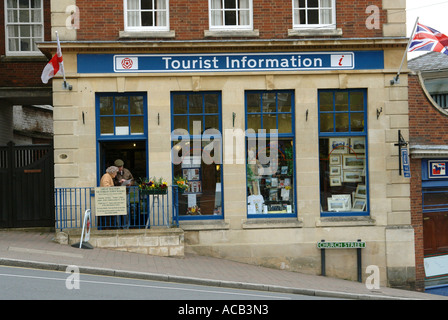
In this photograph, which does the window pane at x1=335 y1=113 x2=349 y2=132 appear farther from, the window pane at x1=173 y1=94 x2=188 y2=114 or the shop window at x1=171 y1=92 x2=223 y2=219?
the window pane at x1=173 y1=94 x2=188 y2=114

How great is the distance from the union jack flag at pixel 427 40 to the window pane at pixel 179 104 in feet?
18.7

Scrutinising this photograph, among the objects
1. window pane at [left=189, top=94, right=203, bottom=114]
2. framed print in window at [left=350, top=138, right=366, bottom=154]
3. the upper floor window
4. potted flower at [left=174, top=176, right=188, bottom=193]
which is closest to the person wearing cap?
potted flower at [left=174, top=176, right=188, bottom=193]

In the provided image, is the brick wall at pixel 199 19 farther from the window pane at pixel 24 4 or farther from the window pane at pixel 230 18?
the window pane at pixel 24 4

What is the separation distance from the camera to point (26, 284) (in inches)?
340

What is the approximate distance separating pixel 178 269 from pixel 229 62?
5.33 metres

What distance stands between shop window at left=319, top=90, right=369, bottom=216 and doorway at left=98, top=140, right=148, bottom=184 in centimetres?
463

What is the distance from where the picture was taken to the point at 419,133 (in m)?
13.6

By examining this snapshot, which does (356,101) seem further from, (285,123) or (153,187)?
(153,187)

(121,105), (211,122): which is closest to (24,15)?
(121,105)

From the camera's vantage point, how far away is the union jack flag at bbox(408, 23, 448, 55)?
12.5m

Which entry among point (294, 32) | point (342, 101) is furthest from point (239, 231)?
point (294, 32)

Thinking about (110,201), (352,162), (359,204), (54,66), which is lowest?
(359,204)

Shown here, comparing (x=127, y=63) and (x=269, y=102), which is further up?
(x=127, y=63)

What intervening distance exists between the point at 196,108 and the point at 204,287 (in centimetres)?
500
